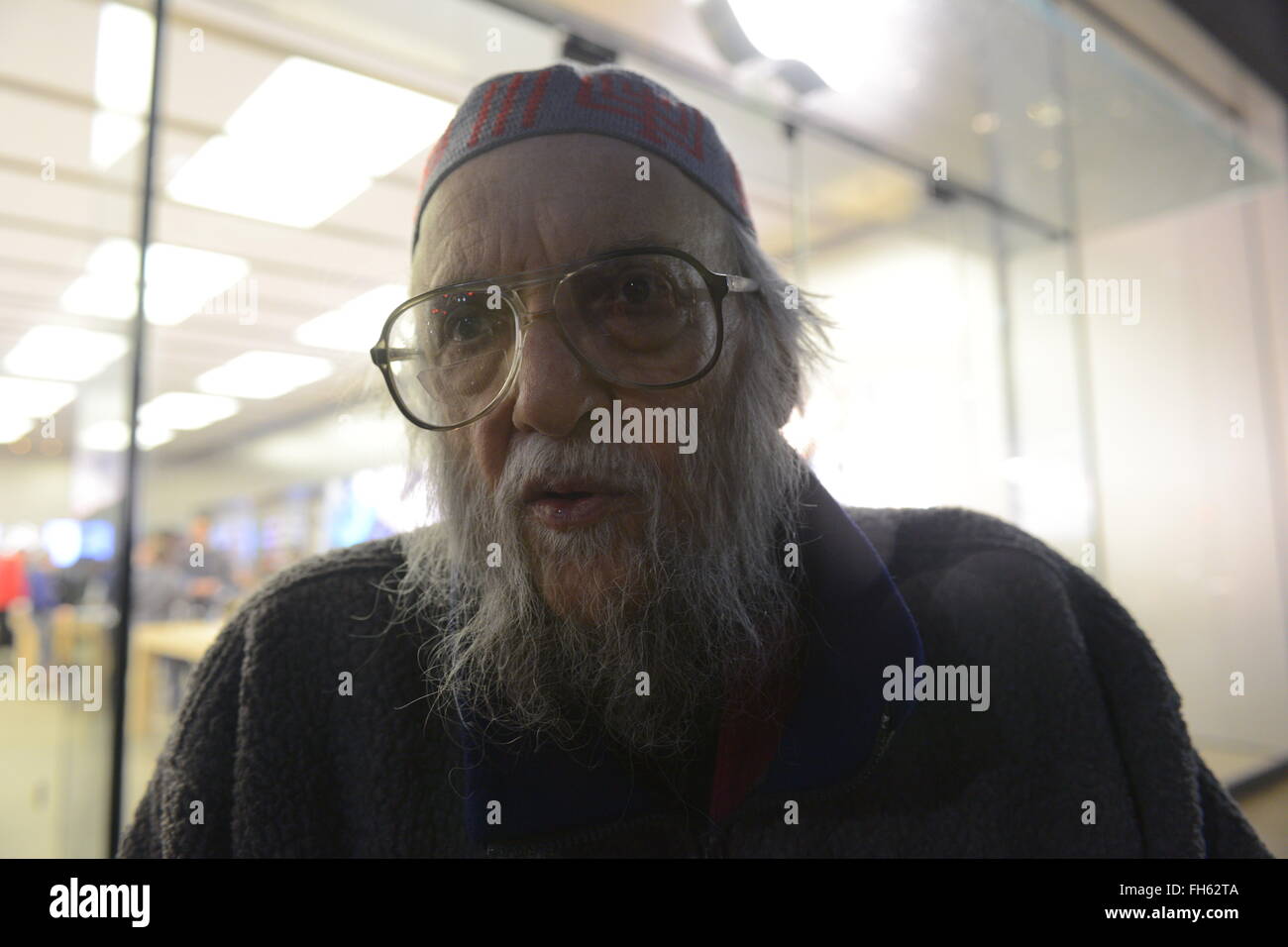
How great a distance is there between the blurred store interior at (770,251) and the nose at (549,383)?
0.97ft

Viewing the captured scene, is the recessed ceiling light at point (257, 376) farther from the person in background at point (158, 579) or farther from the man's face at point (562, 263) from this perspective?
the man's face at point (562, 263)

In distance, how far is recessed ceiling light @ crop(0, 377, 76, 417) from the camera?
1.35 m

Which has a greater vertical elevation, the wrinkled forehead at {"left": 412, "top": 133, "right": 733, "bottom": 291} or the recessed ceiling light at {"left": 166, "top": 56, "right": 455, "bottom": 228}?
the recessed ceiling light at {"left": 166, "top": 56, "right": 455, "bottom": 228}

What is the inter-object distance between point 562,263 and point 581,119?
0.14 meters

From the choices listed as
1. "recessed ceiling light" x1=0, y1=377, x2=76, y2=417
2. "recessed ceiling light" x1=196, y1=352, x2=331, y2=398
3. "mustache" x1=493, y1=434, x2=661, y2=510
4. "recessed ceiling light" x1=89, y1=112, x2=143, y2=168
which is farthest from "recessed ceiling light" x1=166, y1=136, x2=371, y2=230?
"mustache" x1=493, y1=434, x2=661, y2=510

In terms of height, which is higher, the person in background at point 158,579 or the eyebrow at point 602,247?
the eyebrow at point 602,247

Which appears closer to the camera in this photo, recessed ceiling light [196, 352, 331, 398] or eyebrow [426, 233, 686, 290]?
eyebrow [426, 233, 686, 290]

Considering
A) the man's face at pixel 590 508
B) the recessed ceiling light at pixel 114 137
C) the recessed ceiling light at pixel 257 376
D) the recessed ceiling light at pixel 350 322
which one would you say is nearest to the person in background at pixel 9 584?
the recessed ceiling light at pixel 257 376

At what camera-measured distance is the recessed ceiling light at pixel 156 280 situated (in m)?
1.47

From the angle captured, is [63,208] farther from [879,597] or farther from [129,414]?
[879,597]

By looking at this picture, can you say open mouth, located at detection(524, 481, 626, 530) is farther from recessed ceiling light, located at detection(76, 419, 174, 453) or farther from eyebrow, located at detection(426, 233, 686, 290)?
recessed ceiling light, located at detection(76, 419, 174, 453)

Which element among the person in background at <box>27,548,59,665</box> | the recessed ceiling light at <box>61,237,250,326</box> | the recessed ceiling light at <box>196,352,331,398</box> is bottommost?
the person in background at <box>27,548,59,665</box>

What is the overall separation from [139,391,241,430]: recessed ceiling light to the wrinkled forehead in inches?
47.6

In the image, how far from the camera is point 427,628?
0.69m
